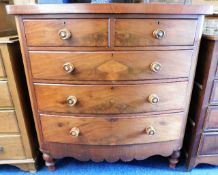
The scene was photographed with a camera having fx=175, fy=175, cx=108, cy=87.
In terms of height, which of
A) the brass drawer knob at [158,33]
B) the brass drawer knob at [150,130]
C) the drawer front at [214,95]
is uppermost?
the brass drawer knob at [158,33]

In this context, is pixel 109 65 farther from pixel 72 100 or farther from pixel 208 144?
pixel 208 144

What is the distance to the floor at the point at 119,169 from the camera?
1183mm

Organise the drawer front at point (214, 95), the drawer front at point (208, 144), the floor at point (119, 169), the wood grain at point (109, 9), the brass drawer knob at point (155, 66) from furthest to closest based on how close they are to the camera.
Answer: the floor at point (119, 169) → the drawer front at point (208, 144) → the drawer front at point (214, 95) → the brass drawer knob at point (155, 66) → the wood grain at point (109, 9)

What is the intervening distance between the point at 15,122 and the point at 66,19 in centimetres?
68

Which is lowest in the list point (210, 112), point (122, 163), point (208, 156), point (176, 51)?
point (122, 163)

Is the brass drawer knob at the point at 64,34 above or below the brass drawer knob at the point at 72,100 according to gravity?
above

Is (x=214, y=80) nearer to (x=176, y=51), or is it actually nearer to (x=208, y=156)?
(x=176, y=51)

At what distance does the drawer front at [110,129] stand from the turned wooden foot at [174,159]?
17cm

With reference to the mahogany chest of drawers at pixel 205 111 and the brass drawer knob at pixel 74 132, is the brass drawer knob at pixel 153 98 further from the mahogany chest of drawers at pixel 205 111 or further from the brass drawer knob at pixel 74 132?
the brass drawer knob at pixel 74 132

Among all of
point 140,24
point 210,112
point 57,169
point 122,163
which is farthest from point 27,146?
point 210,112

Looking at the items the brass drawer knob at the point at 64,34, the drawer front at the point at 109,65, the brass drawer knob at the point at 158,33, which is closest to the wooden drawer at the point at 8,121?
the drawer front at the point at 109,65

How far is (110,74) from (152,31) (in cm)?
28

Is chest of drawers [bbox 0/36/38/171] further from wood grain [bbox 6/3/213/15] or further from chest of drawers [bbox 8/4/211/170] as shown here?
wood grain [bbox 6/3/213/15]

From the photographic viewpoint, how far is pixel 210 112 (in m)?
1.01
